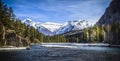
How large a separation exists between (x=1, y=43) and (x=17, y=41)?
6.98 metres

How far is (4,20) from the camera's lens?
3760 inches

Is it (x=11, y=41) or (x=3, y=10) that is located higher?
(x=3, y=10)

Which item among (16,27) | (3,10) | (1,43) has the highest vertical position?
(3,10)

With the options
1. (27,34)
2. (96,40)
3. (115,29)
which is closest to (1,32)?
(27,34)

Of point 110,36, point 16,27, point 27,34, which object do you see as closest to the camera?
point 16,27

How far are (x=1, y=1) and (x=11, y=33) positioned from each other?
18.8 m

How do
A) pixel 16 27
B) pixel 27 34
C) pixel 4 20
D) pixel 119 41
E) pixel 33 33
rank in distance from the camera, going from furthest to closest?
pixel 33 33 < pixel 27 34 < pixel 119 41 < pixel 16 27 < pixel 4 20

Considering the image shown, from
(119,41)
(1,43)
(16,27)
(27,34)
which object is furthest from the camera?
(27,34)

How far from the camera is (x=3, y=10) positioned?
95688mm

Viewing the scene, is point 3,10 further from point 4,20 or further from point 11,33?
point 11,33

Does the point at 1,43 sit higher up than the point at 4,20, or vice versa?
the point at 4,20

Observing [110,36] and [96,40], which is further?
[96,40]

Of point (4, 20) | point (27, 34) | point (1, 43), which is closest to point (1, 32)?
point (1, 43)

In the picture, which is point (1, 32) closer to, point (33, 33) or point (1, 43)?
point (1, 43)
